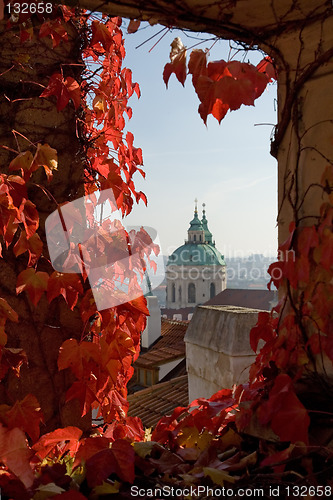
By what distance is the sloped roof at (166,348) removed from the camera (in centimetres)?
936

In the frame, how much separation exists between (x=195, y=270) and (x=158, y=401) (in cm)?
6922

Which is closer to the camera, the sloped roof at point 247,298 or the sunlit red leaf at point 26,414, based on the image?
the sunlit red leaf at point 26,414

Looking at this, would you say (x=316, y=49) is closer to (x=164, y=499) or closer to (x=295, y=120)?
(x=295, y=120)

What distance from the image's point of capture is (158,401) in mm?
6910

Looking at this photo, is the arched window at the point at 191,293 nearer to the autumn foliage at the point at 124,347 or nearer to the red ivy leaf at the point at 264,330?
the autumn foliage at the point at 124,347

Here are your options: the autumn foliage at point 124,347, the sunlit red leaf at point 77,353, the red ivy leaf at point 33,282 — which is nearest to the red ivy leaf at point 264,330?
the autumn foliage at point 124,347

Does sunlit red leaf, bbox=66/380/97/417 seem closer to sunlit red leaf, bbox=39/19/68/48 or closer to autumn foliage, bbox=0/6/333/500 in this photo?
autumn foliage, bbox=0/6/333/500

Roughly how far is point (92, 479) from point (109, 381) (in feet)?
2.67

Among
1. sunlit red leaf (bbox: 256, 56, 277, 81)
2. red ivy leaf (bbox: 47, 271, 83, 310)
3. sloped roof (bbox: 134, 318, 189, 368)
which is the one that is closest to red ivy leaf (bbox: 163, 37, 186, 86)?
sunlit red leaf (bbox: 256, 56, 277, 81)

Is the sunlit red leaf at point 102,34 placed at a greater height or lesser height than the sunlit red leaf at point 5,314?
greater

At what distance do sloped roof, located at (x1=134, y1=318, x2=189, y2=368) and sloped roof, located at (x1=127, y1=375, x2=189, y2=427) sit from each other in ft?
5.48

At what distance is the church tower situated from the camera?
238ft

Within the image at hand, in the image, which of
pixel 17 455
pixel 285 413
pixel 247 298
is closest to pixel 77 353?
pixel 17 455

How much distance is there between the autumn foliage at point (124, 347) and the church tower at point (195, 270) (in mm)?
68568
